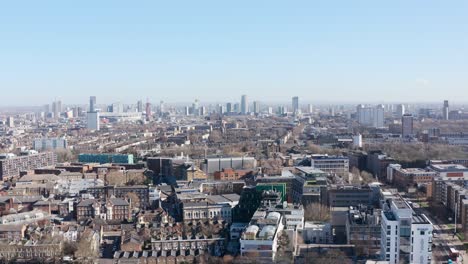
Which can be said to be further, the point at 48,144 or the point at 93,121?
the point at 93,121

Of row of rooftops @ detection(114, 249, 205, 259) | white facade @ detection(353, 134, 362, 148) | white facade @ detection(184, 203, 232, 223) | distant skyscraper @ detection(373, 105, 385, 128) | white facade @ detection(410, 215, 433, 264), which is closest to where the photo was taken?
white facade @ detection(410, 215, 433, 264)

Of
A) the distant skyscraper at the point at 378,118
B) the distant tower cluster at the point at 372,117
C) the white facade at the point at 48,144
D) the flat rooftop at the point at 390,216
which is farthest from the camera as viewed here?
the distant tower cluster at the point at 372,117

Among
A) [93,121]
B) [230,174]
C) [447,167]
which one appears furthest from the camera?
[93,121]

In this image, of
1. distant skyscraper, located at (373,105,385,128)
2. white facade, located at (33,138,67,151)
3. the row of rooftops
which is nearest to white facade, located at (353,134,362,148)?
white facade, located at (33,138,67,151)

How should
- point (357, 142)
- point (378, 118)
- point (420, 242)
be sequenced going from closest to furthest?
point (420, 242)
point (357, 142)
point (378, 118)

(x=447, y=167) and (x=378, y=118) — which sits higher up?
(x=378, y=118)

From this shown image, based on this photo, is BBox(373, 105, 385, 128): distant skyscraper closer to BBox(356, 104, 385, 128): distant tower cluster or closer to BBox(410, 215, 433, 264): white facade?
BBox(356, 104, 385, 128): distant tower cluster

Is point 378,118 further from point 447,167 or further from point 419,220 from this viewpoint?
point 419,220

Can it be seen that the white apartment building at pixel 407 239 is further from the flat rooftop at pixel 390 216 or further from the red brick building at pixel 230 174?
the red brick building at pixel 230 174

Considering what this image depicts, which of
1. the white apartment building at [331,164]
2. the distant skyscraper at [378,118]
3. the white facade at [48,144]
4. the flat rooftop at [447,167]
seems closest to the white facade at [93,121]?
the white facade at [48,144]

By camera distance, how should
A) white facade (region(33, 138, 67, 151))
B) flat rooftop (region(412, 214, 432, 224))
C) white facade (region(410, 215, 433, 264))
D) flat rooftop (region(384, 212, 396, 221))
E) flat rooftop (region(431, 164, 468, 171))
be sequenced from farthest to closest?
white facade (region(33, 138, 67, 151)), flat rooftop (region(431, 164, 468, 171)), flat rooftop (region(384, 212, 396, 221)), flat rooftop (region(412, 214, 432, 224)), white facade (region(410, 215, 433, 264))

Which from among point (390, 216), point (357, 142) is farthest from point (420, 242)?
point (357, 142)
